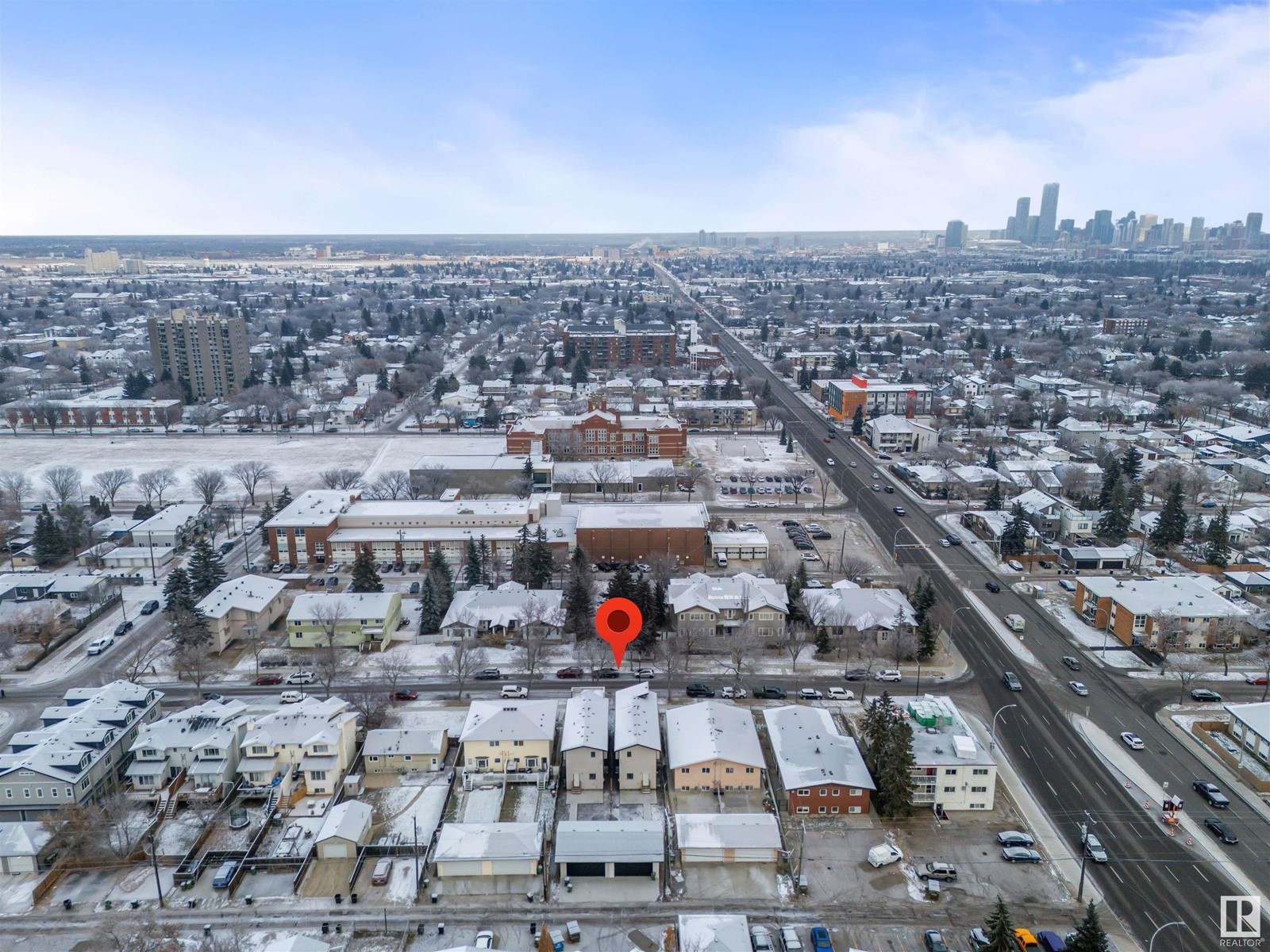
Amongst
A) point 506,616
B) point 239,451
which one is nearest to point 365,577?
point 506,616

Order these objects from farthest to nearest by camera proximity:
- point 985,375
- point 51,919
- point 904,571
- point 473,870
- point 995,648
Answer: point 985,375
point 904,571
point 995,648
point 473,870
point 51,919

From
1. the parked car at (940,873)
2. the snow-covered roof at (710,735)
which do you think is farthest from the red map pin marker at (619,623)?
the parked car at (940,873)

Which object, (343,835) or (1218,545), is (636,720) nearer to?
(343,835)

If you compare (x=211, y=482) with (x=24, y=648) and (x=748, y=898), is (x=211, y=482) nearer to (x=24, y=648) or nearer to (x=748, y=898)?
(x=24, y=648)

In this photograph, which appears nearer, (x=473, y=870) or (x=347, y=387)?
(x=473, y=870)

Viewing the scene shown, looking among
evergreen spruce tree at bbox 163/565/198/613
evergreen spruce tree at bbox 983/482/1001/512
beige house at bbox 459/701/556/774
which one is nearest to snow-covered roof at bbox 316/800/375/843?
beige house at bbox 459/701/556/774

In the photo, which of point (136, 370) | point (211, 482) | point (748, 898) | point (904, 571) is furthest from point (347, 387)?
point (748, 898)
